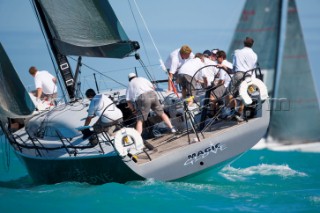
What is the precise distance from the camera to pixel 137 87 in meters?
11.9

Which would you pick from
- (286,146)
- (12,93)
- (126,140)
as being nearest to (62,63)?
(12,93)

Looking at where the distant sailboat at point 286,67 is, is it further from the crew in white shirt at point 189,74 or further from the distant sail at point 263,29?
the crew in white shirt at point 189,74

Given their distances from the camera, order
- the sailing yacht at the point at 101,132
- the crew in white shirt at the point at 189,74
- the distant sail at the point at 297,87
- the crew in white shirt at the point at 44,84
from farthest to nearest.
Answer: the distant sail at the point at 297,87, the crew in white shirt at the point at 44,84, the crew in white shirt at the point at 189,74, the sailing yacht at the point at 101,132

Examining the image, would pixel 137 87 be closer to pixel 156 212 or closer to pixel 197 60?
pixel 197 60

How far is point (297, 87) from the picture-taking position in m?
19.7

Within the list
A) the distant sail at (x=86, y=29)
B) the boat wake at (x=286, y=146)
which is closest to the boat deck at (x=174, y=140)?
the distant sail at (x=86, y=29)

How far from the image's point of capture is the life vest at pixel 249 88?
11552 mm

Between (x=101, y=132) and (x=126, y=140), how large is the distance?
0.72 metres

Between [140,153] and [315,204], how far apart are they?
295 cm

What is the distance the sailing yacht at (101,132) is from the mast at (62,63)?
2cm

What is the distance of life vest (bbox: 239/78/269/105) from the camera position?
11.6 metres

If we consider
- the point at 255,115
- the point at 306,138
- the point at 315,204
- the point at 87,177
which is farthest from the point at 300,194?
the point at 306,138

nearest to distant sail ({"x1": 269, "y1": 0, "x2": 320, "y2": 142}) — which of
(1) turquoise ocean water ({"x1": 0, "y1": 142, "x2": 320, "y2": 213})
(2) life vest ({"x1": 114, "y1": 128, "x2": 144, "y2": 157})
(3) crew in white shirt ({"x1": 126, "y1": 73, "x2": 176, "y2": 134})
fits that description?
(1) turquoise ocean water ({"x1": 0, "y1": 142, "x2": 320, "y2": 213})

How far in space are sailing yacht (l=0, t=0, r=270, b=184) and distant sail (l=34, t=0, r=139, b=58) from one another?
0.02 metres
